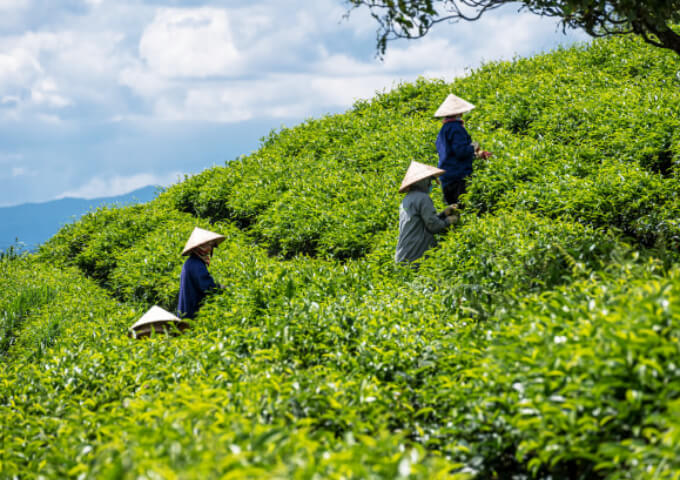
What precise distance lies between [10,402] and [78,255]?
10.4 m

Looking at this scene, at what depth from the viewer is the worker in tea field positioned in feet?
26.9

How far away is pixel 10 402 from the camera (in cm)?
485

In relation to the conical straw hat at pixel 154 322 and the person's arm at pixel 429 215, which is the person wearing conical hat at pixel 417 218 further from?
the conical straw hat at pixel 154 322

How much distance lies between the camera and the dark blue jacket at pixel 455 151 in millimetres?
8219

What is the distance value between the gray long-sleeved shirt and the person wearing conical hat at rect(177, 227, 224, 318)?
236 cm

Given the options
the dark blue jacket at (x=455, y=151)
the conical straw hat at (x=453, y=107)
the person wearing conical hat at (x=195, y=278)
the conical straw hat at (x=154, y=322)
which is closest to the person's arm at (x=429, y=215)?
the dark blue jacket at (x=455, y=151)

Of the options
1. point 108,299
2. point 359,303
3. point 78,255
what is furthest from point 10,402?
point 78,255

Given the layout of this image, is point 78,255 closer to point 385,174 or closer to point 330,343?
point 385,174

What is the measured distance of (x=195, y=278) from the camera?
692 centimetres

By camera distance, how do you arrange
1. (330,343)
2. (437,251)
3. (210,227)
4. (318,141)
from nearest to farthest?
(330,343), (437,251), (210,227), (318,141)

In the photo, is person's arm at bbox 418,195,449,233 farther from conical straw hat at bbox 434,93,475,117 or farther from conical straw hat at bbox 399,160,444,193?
conical straw hat at bbox 434,93,475,117

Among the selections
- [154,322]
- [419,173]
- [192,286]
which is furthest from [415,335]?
[192,286]

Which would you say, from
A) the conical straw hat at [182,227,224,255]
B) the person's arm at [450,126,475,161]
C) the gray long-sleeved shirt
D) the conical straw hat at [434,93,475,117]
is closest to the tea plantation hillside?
the gray long-sleeved shirt

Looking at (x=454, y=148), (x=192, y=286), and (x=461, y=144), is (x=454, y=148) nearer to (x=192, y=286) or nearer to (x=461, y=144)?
(x=461, y=144)
